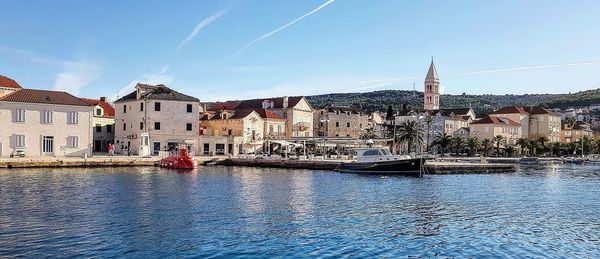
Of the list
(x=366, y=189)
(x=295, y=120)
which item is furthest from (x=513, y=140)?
(x=366, y=189)

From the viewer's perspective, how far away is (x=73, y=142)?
6438 cm

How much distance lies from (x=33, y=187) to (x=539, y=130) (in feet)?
476

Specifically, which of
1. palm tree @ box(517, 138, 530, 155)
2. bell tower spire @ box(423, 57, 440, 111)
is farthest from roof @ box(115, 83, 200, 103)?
bell tower spire @ box(423, 57, 440, 111)

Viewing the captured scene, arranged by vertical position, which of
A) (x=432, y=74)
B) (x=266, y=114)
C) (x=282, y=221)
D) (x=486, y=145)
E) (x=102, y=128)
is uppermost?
(x=432, y=74)

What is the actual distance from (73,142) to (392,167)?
3822 cm

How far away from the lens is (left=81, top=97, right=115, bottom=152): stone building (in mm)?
83125

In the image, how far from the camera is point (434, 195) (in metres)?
37.3

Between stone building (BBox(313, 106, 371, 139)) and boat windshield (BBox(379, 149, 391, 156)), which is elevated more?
stone building (BBox(313, 106, 371, 139))

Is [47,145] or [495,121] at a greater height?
[495,121]

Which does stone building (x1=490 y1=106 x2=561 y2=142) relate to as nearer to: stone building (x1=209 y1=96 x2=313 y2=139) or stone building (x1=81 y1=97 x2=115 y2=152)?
stone building (x1=209 y1=96 x2=313 y2=139)

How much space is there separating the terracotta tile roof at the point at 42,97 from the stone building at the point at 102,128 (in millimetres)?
17152

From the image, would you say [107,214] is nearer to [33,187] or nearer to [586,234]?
[33,187]

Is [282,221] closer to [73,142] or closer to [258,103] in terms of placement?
[73,142]

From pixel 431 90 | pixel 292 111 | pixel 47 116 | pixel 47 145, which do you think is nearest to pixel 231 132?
pixel 292 111
